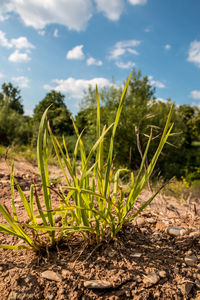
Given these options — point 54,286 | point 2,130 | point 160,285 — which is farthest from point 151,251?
point 2,130

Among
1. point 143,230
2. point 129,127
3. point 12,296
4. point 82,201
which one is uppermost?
point 129,127

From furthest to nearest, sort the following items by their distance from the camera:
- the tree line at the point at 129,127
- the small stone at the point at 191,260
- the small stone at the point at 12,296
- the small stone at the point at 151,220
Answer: the tree line at the point at 129,127 → the small stone at the point at 151,220 → the small stone at the point at 191,260 → the small stone at the point at 12,296

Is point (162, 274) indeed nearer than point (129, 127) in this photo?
Yes

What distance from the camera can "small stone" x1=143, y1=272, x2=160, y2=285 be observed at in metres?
0.85

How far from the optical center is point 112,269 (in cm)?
90

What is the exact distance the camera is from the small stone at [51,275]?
829 millimetres

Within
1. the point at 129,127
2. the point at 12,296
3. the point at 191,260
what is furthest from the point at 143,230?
the point at 129,127

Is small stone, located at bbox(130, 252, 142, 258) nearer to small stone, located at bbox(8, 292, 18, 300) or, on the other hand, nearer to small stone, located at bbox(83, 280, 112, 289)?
small stone, located at bbox(83, 280, 112, 289)

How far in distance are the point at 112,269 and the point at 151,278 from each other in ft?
0.57

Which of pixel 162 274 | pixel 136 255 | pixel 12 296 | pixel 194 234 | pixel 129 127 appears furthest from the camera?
pixel 129 127

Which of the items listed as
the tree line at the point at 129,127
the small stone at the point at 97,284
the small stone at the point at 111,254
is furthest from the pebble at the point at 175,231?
the tree line at the point at 129,127

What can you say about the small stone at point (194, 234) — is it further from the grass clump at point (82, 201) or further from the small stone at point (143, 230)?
the grass clump at point (82, 201)

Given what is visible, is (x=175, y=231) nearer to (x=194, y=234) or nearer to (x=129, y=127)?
(x=194, y=234)

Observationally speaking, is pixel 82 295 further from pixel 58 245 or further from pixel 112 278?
pixel 58 245
